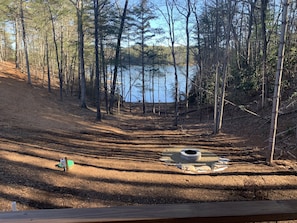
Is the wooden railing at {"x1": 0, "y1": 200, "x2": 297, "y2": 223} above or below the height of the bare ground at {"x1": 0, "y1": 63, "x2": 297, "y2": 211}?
above

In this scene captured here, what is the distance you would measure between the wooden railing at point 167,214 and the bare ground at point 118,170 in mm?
3712

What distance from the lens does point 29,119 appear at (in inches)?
452

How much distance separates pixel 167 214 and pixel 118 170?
537cm

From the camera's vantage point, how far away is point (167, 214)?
3.33 ft

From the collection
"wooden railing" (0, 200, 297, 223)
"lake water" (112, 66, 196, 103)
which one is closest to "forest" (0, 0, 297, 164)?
"lake water" (112, 66, 196, 103)

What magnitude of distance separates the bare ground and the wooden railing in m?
3.71

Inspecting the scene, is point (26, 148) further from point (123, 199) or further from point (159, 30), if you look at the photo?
point (159, 30)

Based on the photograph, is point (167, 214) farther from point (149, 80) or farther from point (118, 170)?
point (149, 80)

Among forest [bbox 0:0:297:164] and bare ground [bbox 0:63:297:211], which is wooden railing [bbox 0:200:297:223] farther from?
forest [bbox 0:0:297:164]

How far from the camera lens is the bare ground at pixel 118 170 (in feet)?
15.8

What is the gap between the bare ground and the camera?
4.81 m

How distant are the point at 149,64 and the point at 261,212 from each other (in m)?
24.9

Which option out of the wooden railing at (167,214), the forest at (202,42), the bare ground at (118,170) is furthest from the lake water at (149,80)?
the wooden railing at (167,214)

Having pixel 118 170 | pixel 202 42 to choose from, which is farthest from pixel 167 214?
pixel 202 42
